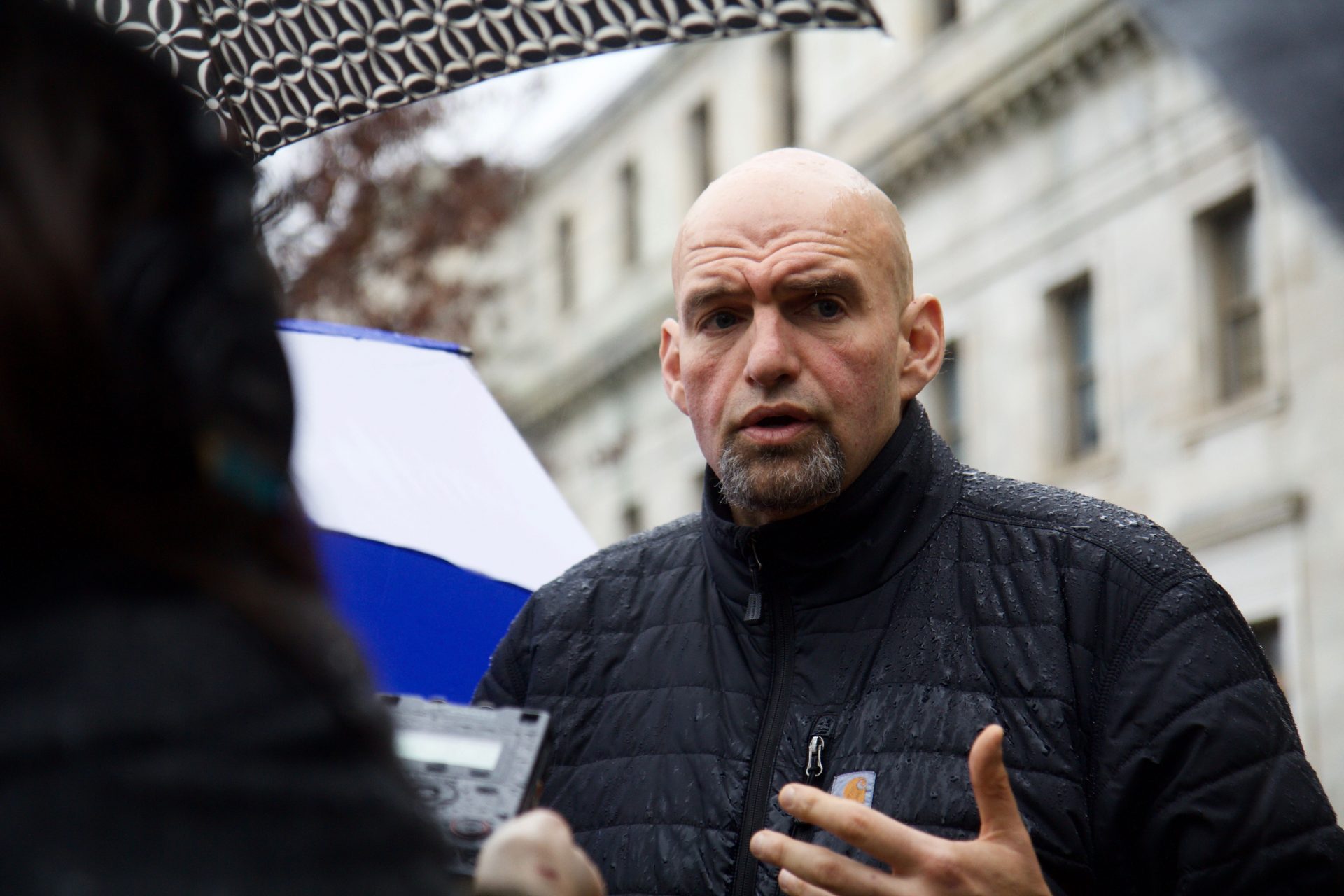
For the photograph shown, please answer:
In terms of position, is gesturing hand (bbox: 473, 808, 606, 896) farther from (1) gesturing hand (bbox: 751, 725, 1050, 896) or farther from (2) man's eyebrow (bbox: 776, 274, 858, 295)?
(2) man's eyebrow (bbox: 776, 274, 858, 295)

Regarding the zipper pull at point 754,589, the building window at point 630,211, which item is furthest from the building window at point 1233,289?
the zipper pull at point 754,589

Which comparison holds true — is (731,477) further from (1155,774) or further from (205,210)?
(205,210)

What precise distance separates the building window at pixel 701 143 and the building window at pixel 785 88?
216 centimetres

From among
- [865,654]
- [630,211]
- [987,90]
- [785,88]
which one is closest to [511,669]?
[865,654]

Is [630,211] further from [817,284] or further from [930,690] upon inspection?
[930,690]

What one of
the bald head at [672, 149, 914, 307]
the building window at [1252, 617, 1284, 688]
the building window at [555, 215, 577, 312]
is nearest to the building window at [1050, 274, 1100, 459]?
the building window at [1252, 617, 1284, 688]

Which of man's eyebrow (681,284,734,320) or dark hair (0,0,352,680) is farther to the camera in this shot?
man's eyebrow (681,284,734,320)

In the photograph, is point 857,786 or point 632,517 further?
point 632,517

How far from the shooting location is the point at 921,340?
12.3 ft

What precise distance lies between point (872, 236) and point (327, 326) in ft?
4.49

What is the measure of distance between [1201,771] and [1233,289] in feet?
56.6

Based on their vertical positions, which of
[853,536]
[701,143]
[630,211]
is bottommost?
[853,536]

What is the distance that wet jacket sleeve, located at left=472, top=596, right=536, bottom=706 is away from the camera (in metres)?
3.52

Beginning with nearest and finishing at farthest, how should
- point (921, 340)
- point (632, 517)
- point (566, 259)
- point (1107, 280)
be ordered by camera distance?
point (921, 340) < point (1107, 280) < point (632, 517) < point (566, 259)
